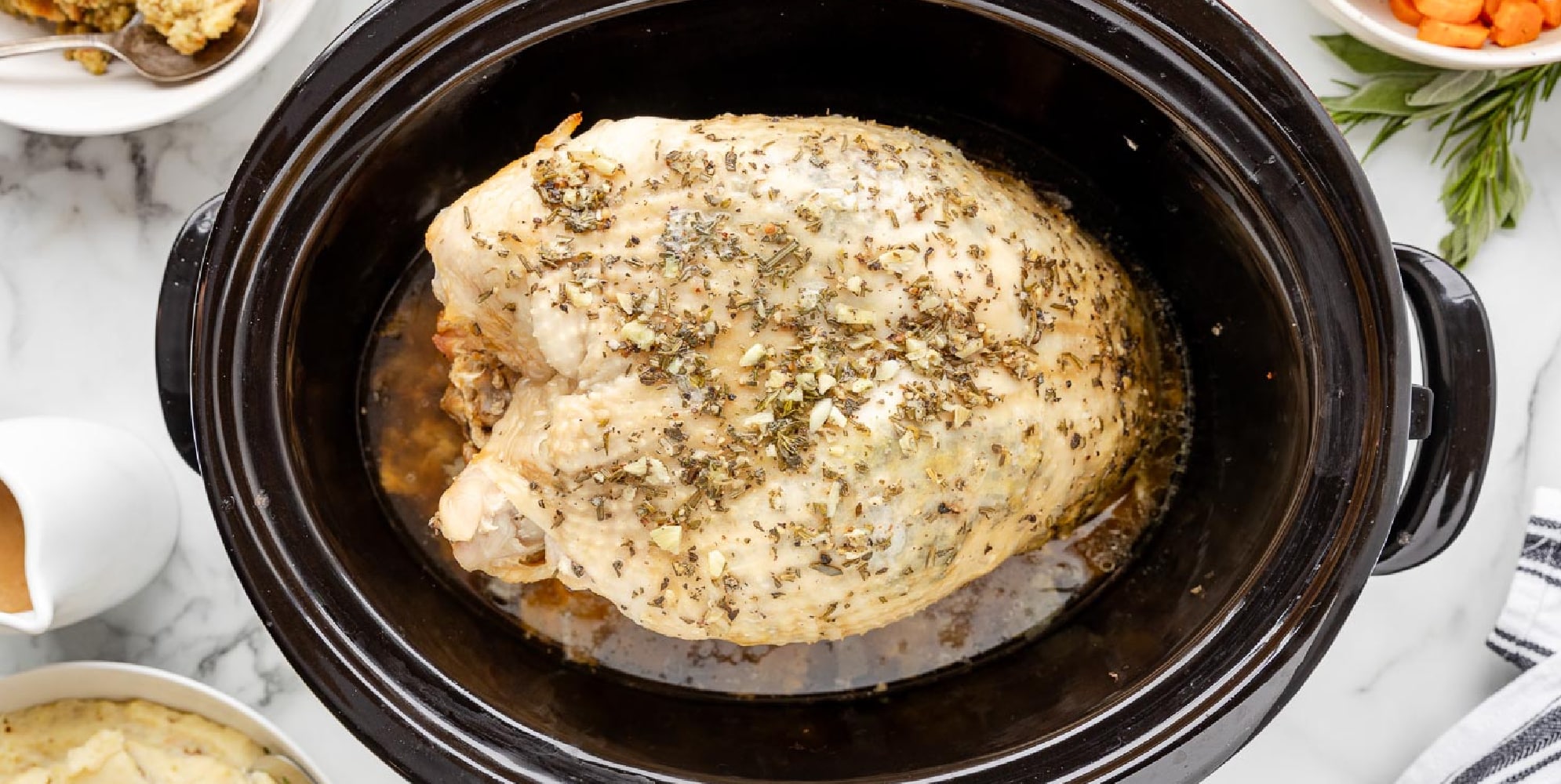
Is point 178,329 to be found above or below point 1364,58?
below

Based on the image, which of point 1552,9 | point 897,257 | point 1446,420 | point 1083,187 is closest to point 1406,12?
point 1552,9

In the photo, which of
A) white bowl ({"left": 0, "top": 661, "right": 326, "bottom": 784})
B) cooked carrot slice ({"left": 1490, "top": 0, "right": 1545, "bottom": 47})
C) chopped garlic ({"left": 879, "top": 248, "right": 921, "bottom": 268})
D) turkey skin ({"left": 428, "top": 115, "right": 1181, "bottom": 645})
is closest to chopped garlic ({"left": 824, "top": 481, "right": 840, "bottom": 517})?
turkey skin ({"left": 428, "top": 115, "right": 1181, "bottom": 645})

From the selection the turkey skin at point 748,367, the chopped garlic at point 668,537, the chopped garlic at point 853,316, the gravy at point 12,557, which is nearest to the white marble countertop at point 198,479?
the gravy at point 12,557

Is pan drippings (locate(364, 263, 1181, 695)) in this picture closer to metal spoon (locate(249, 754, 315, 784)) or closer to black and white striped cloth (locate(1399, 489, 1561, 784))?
metal spoon (locate(249, 754, 315, 784))

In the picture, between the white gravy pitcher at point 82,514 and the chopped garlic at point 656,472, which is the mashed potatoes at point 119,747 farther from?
the chopped garlic at point 656,472

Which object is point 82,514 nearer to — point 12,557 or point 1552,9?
point 12,557

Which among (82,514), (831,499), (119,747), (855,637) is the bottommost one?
(119,747)
